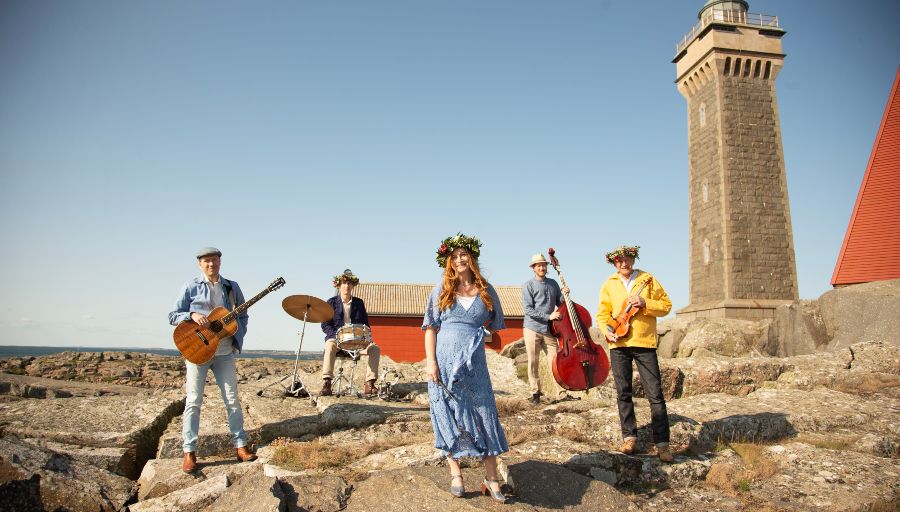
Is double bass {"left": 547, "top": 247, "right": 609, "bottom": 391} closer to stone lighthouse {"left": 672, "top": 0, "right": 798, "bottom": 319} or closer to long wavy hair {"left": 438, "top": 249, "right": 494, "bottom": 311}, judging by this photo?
long wavy hair {"left": 438, "top": 249, "right": 494, "bottom": 311}

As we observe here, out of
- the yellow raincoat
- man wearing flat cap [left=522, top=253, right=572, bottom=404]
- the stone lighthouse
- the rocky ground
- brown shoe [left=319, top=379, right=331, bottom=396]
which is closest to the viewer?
the rocky ground

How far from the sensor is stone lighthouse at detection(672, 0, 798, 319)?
22.7 m

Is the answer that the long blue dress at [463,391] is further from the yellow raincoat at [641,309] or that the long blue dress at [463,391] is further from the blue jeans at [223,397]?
the blue jeans at [223,397]

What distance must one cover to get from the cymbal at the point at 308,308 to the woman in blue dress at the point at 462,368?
12.9ft

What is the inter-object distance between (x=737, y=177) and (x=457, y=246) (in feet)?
74.4

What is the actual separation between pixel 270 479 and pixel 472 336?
6.24ft

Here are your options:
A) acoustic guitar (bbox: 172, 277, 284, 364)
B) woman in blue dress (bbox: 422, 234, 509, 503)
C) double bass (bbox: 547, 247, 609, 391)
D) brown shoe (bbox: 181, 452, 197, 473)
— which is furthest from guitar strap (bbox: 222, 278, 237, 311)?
double bass (bbox: 547, 247, 609, 391)

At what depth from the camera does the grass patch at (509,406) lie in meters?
6.93

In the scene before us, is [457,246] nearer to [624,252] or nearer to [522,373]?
[624,252]

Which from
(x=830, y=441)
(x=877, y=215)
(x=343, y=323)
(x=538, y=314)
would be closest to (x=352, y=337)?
(x=343, y=323)

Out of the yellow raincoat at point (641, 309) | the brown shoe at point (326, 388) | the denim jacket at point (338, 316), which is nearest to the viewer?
the yellow raincoat at point (641, 309)

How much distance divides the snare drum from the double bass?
2956 millimetres

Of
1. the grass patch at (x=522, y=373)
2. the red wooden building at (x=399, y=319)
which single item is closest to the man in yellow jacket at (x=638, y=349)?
the grass patch at (x=522, y=373)

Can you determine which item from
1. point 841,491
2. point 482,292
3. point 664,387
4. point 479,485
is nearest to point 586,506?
point 479,485
